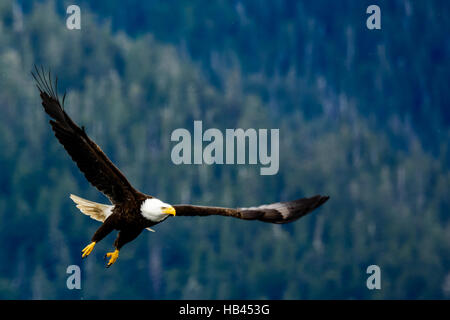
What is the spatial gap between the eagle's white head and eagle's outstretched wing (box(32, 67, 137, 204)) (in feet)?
1.07

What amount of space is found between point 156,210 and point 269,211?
1840 millimetres

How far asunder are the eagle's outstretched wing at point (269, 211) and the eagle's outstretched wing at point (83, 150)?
782 millimetres

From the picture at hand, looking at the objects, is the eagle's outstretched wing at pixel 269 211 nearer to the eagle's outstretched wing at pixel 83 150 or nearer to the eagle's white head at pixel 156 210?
the eagle's white head at pixel 156 210

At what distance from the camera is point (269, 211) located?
34.2ft

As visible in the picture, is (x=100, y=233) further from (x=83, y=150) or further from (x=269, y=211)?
(x=269, y=211)

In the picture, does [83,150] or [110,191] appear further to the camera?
[110,191]

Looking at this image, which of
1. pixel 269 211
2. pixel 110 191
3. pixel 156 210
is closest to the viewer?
pixel 156 210

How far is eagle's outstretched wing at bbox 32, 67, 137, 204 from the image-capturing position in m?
9.11

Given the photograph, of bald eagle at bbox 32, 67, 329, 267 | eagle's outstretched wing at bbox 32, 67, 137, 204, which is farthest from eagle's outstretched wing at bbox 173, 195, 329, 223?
eagle's outstretched wing at bbox 32, 67, 137, 204

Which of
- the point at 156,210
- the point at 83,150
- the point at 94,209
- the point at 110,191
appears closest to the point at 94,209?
the point at 94,209

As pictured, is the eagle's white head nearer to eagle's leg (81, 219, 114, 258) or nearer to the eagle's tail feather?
eagle's leg (81, 219, 114, 258)
